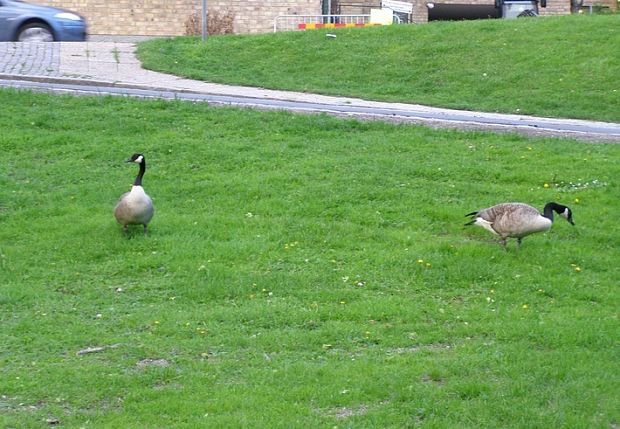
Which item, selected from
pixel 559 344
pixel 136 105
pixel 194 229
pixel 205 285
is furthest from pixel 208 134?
pixel 559 344

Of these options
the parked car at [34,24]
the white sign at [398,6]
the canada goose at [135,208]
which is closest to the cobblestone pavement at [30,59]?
the parked car at [34,24]

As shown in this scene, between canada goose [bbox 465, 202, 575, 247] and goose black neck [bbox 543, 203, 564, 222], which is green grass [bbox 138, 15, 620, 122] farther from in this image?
canada goose [bbox 465, 202, 575, 247]

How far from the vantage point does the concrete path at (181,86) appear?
1761cm

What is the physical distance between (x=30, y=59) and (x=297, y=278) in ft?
49.5

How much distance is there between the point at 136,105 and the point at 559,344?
11.2 m

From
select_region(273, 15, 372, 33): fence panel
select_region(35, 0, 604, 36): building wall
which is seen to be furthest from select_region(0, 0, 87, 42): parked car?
select_region(35, 0, 604, 36): building wall

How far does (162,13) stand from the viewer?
43594 mm

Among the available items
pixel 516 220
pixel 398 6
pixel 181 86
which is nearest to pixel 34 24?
pixel 181 86

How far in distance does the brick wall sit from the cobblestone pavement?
56.6ft

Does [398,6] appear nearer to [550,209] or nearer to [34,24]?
[34,24]

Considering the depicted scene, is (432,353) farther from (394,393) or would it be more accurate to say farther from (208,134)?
(208,134)

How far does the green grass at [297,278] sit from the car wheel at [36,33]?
34.8 feet

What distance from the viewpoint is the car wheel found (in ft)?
91.1

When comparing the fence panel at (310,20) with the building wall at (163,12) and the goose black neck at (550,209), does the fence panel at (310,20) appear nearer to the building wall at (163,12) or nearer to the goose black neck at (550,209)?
the building wall at (163,12)
